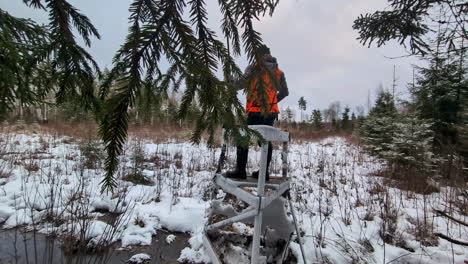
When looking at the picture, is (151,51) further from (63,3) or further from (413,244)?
(413,244)

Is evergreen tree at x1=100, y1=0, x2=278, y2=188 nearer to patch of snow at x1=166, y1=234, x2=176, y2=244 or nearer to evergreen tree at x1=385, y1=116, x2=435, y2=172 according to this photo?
patch of snow at x1=166, y1=234, x2=176, y2=244

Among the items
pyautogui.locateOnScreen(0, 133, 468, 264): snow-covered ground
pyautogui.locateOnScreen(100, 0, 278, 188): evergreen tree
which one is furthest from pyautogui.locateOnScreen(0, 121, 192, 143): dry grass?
pyautogui.locateOnScreen(100, 0, 278, 188): evergreen tree

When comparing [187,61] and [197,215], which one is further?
[197,215]

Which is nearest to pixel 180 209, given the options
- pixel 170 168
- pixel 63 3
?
pixel 170 168

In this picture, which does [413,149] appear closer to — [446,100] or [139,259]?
[446,100]

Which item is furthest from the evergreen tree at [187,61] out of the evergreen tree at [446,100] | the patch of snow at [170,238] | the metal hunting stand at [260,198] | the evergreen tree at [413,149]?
the evergreen tree at [446,100]

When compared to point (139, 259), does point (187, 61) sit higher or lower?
higher

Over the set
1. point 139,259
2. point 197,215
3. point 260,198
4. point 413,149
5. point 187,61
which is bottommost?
point 139,259

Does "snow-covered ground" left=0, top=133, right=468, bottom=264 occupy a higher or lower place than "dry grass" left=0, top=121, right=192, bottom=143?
lower

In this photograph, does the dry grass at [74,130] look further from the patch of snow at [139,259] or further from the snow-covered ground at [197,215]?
the patch of snow at [139,259]

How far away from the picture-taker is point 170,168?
443cm

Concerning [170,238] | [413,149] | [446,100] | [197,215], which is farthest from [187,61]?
[446,100]

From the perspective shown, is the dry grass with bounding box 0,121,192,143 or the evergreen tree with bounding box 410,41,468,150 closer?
the evergreen tree with bounding box 410,41,468,150

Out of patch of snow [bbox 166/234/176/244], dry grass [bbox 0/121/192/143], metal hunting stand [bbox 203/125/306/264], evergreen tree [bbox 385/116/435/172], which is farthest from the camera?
dry grass [bbox 0/121/192/143]
